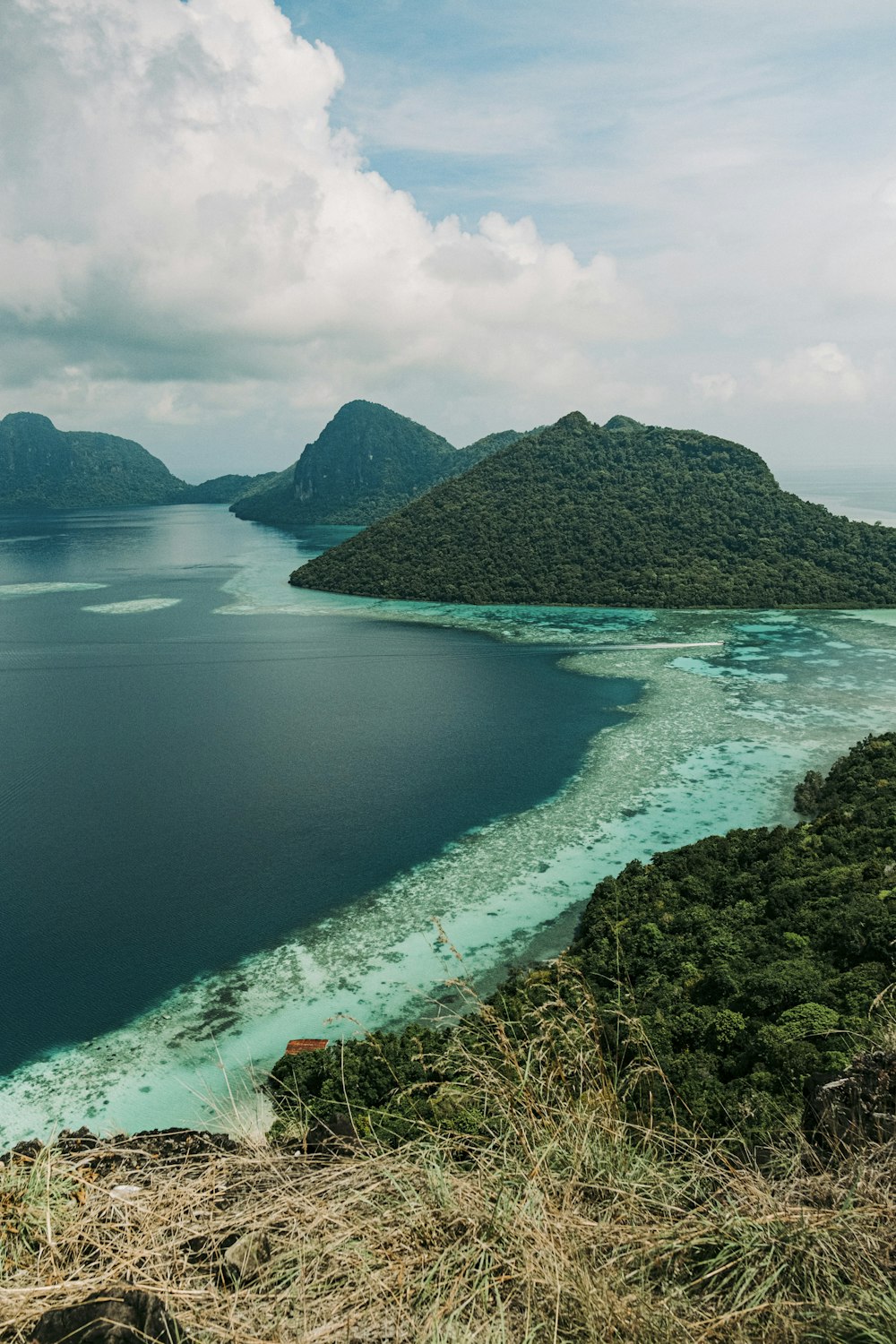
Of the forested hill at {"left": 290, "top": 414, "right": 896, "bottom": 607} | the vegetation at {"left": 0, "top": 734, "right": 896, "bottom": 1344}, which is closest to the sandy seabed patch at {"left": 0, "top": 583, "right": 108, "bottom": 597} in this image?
the forested hill at {"left": 290, "top": 414, "right": 896, "bottom": 607}

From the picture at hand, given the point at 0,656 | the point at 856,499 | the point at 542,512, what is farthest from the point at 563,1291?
the point at 856,499

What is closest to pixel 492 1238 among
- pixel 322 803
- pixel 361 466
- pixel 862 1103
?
pixel 862 1103

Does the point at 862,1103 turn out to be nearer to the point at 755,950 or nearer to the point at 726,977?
the point at 726,977

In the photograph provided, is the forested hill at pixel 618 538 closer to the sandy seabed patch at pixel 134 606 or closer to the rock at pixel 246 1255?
the sandy seabed patch at pixel 134 606

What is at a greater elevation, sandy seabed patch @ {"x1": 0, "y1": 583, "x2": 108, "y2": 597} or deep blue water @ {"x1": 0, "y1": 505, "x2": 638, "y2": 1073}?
sandy seabed patch @ {"x1": 0, "y1": 583, "x2": 108, "y2": 597}

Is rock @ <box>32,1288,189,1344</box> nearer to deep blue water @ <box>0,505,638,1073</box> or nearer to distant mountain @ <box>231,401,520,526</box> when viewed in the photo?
deep blue water @ <box>0,505,638,1073</box>

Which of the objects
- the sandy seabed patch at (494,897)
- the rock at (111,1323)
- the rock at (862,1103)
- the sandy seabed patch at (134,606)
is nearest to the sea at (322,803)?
the sandy seabed patch at (494,897)
